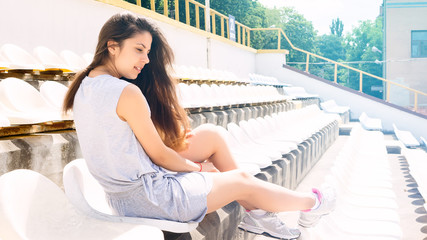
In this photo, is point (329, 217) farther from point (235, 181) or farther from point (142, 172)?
point (142, 172)

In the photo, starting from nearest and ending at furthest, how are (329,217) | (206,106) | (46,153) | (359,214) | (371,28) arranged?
(46,153) < (329,217) < (359,214) < (206,106) < (371,28)

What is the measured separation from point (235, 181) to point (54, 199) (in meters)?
0.64

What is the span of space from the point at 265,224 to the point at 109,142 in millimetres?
720

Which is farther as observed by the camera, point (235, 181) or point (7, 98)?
point (7, 98)

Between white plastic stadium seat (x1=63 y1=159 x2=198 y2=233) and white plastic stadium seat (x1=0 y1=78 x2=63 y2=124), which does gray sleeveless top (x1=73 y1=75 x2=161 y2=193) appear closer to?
white plastic stadium seat (x1=63 y1=159 x2=198 y2=233)

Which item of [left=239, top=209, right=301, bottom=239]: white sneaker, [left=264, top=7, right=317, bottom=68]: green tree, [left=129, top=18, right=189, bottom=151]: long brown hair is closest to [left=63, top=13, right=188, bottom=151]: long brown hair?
[left=129, top=18, right=189, bottom=151]: long brown hair

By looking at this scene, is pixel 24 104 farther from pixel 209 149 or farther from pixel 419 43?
pixel 419 43

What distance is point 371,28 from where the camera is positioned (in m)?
34.0

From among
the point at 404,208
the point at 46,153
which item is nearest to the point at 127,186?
the point at 46,153

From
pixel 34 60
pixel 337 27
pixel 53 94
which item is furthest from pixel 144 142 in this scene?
pixel 337 27

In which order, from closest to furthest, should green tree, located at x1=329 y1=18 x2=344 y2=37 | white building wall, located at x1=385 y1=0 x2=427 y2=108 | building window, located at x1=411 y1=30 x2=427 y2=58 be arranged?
1. white building wall, located at x1=385 y1=0 x2=427 y2=108
2. building window, located at x1=411 y1=30 x2=427 y2=58
3. green tree, located at x1=329 y1=18 x2=344 y2=37

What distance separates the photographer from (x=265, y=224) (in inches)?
65.6

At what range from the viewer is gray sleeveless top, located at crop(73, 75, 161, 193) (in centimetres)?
131

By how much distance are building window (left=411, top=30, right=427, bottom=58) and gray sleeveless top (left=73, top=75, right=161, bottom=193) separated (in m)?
17.4
